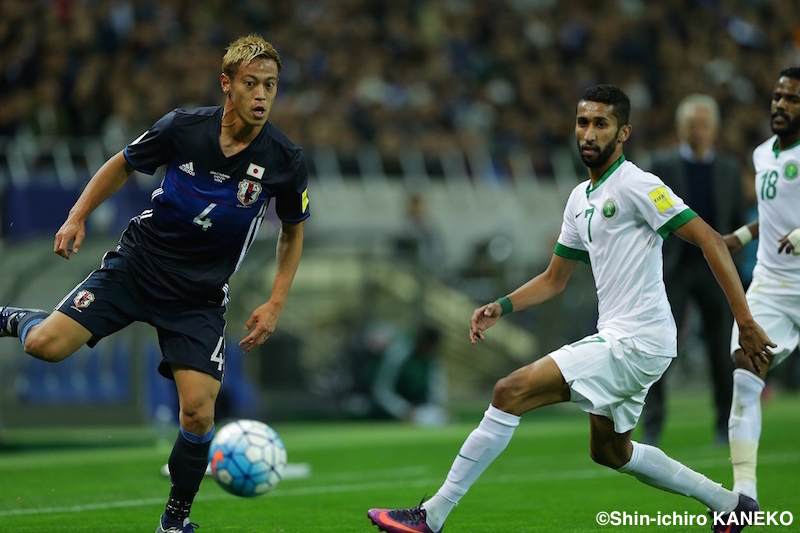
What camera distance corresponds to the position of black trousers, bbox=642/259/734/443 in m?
10.3

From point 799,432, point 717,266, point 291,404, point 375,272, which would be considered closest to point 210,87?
point 375,272

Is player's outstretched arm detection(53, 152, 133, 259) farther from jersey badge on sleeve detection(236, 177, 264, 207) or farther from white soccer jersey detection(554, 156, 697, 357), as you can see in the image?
white soccer jersey detection(554, 156, 697, 357)

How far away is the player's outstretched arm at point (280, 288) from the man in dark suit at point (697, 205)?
482 centimetres

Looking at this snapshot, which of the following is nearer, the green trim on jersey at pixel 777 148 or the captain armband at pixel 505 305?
the captain armband at pixel 505 305

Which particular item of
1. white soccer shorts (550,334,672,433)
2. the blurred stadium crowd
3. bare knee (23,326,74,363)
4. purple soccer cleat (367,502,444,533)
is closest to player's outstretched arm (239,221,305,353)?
bare knee (23,326,74,363)

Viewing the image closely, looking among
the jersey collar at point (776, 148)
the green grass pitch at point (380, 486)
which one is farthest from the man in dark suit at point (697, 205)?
the jersey collar at point (776, 148)

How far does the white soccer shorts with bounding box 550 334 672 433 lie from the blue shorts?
1.76 m

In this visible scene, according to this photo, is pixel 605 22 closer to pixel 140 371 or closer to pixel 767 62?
pixel 767 62

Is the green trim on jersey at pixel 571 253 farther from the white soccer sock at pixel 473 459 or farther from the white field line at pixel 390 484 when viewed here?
the white field line at pixel 390 484

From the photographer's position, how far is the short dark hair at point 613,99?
230 inches

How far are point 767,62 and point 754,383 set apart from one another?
21.6 meters

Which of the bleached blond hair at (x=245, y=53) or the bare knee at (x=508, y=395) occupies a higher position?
the bleached blond hair at (x=245, y=53)

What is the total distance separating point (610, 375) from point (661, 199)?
88 centimetres

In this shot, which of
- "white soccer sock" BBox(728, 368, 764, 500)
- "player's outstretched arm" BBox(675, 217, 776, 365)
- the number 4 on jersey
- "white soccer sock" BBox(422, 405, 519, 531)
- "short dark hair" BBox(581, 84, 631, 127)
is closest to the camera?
"player's outstretched arm" BBox(675, 217, 776, 365)
